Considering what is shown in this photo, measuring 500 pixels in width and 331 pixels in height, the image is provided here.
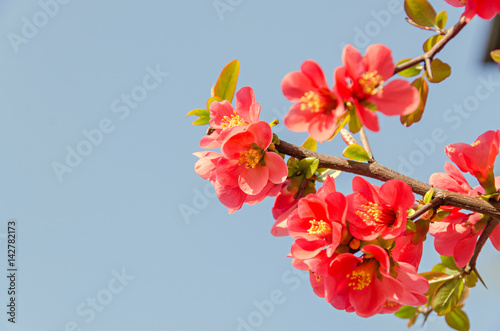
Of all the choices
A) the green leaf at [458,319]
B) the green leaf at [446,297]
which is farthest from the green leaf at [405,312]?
the green leaf at [446,297]

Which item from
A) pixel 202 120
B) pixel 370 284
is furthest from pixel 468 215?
pixel 202 120

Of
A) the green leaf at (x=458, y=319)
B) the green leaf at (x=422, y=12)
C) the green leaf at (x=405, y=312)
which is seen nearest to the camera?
the green leaf at (x=422, y=12)

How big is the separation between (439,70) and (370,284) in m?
0.72

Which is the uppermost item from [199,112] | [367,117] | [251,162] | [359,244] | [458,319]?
[199,112]

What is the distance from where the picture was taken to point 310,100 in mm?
1007

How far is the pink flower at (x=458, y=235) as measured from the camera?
1229mm

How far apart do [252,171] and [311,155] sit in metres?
0.17

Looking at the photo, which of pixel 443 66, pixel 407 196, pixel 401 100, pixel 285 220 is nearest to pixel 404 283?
pixel 407 196

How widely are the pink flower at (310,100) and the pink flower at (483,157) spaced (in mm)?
508

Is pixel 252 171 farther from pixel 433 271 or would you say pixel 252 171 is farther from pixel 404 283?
pixel 433 271

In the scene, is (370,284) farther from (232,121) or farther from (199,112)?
(199,112)

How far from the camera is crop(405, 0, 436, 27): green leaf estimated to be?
1299 mm

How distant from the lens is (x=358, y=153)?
1237 mm

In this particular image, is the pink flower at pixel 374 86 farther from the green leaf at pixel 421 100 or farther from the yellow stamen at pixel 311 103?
the green leaf at pixel 421 100
